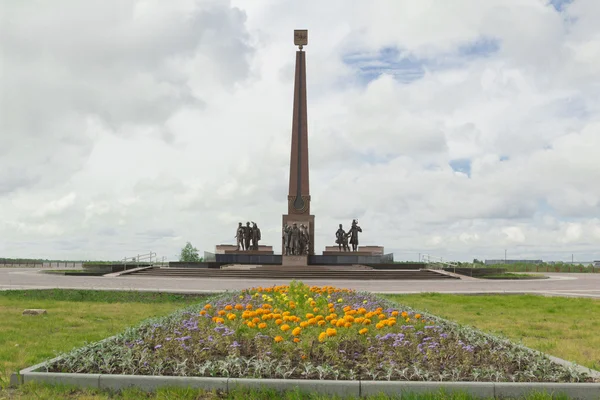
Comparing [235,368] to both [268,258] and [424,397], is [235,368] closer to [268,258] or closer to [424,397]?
[424,397]

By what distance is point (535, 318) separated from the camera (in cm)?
1259

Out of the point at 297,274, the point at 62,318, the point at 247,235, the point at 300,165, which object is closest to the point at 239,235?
the point at 247,235

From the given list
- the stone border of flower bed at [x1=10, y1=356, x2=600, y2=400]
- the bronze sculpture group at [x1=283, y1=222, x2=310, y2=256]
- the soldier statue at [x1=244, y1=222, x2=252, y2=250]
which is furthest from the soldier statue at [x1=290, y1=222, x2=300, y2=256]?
the stone border of flower bed at [x1=10, y1=356, x2=600, y2=400]

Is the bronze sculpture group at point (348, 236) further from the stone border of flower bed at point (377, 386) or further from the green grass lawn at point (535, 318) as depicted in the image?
the stone border of flower bed at point (377, 386)

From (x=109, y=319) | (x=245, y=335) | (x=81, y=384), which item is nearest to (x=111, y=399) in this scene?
(x=81, y=384)

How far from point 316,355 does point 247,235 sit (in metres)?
38.8

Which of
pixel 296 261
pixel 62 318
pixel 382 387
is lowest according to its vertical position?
pixel 62 318

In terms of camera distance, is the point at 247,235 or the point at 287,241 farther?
the point at 247,235

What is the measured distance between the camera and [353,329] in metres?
7.22

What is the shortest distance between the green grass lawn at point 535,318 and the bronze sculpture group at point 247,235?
89.2ft

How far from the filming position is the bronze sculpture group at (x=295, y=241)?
124ft

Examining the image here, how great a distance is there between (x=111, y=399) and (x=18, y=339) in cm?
441

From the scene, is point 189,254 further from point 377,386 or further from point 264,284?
point 377,386

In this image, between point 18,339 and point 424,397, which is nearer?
point 424,397
